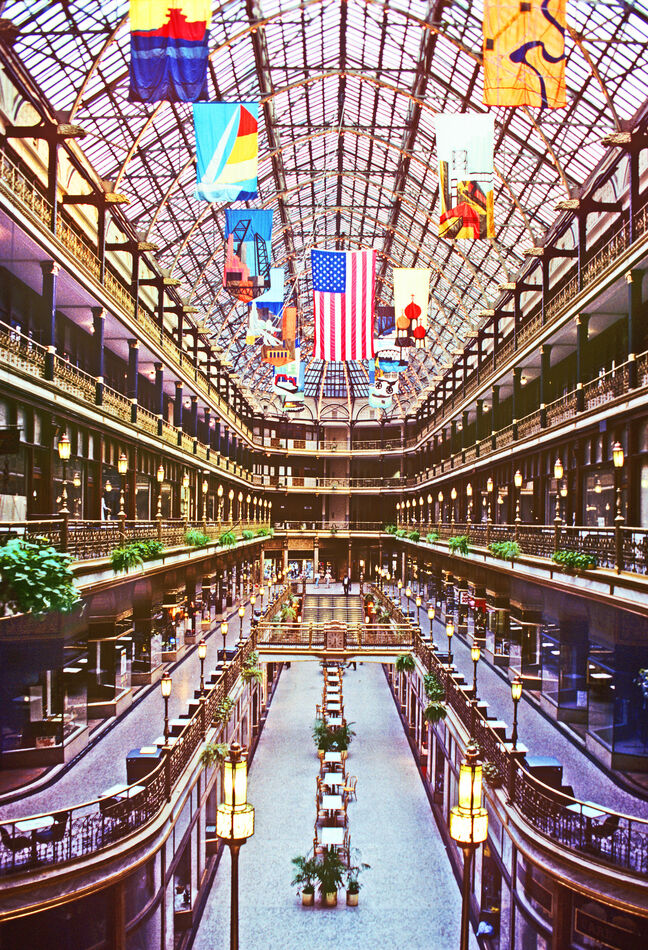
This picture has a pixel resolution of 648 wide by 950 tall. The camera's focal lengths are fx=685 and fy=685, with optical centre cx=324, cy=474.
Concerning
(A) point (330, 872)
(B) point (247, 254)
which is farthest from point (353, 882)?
(B) point (247, 254)

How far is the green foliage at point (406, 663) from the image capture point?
3147cm

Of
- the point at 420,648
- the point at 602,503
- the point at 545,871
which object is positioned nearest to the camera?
the point at 545,871

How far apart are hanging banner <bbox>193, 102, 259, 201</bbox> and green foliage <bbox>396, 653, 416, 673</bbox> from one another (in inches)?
848

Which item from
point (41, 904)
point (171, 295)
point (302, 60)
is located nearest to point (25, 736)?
point (41, 904)

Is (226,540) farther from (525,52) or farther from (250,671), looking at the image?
(525,52)

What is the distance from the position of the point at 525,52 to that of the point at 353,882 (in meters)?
20.8

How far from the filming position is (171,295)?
3597cm

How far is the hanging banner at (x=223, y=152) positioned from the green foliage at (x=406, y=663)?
21549 mm

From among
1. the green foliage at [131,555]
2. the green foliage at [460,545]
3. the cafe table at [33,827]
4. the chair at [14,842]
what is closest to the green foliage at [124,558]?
the green foliage at [131,555]

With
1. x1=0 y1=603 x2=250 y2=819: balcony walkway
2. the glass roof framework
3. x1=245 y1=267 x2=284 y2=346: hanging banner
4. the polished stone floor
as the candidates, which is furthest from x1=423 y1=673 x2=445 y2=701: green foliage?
x1=245 y1=267 x2=284 y2=346: hanging banner

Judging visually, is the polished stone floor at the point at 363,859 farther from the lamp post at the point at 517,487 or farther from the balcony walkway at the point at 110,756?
the lamp post at the point at 517,487

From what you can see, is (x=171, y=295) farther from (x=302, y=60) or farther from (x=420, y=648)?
(x=420, y=648)

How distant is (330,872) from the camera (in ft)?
59.1

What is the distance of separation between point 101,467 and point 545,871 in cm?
1783
